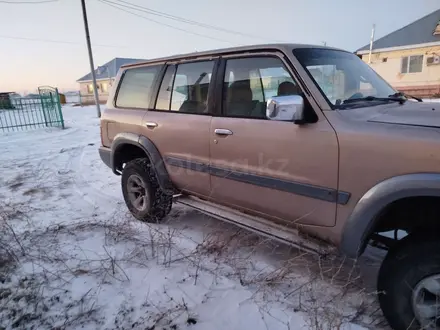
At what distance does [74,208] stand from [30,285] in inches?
76.4

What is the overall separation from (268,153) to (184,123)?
1.07m

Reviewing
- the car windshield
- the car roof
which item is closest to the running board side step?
the car windshield

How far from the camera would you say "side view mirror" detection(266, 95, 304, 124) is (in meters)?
2.13

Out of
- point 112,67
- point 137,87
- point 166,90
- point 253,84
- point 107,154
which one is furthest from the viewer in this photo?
point 112,67

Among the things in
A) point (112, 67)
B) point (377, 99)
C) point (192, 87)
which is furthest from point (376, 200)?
point (112, 67)

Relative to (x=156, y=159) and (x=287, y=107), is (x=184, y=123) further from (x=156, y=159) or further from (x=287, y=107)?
(x=287, y=107)

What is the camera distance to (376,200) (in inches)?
76.6

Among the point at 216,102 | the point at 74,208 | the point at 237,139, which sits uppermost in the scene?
the point at 216,102

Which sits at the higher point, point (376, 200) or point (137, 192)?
point (376, 200)

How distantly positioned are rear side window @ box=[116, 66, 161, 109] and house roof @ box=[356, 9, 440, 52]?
71.9 feet

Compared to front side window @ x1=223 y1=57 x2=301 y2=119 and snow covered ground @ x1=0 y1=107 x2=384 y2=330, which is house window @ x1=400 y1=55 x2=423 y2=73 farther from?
front side window @ x1=223 y1=57 x2=301 y2=119

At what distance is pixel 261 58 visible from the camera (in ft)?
8.92

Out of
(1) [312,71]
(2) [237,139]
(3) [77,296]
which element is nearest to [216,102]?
(2) [237,139]

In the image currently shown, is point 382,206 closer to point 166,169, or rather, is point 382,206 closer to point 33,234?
point 166,169
